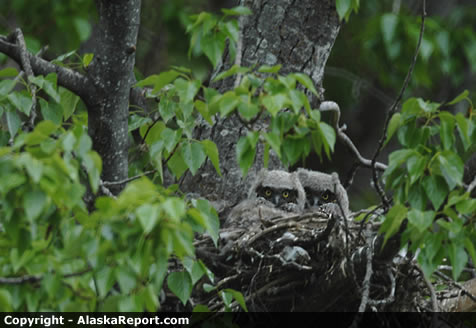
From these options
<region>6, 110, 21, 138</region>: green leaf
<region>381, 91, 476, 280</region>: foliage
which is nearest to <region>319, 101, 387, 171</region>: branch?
<region>381, 91, 476, 280</region>: foliage

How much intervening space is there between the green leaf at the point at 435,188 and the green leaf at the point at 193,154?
1.27 m

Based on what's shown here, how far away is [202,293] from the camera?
512 centimetres

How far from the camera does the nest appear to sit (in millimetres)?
4777

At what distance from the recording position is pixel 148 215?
343 centimetres

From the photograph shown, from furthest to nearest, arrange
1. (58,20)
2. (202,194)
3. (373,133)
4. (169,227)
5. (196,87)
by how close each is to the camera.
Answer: (373,133) → (58,20) → (202,194) → (196,87) → (169,227)

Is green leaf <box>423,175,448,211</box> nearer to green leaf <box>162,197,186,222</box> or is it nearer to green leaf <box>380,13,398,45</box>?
green leaf <box>162,197,186,222</box>

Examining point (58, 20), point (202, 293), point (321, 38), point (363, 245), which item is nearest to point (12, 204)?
point (202, 293)

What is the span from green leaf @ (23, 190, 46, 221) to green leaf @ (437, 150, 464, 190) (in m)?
1.81

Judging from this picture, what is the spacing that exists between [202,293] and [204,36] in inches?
61.1

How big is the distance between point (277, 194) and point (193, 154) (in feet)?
5.75

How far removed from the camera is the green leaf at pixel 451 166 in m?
4.02

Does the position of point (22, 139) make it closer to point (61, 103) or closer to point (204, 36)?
point (204, 36)

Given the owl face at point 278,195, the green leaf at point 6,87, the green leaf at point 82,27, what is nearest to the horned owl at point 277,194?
the owl face at point 278,195

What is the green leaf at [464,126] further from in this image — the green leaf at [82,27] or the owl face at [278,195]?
the green leaf at [82,27]
